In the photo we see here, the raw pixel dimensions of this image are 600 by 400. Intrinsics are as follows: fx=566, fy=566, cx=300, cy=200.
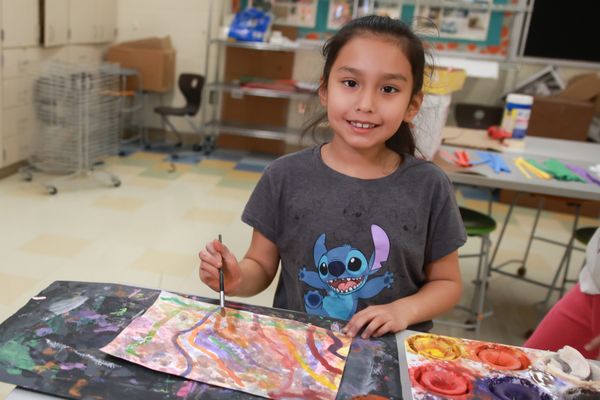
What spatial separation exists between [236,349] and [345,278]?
0.33m

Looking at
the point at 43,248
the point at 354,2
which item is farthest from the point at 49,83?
the point at 354,2

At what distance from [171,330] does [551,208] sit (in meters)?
4.07

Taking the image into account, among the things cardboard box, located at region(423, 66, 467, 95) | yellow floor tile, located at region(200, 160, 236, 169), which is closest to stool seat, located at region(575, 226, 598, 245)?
cardboard box, located at region(423, 66, 467, 95)

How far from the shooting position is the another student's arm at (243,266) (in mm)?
923

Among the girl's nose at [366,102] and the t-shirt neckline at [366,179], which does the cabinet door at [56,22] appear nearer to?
the t-shirt neckline at [366,179]

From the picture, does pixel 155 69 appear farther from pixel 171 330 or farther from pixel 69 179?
pixel 171 330

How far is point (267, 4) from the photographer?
497 cm

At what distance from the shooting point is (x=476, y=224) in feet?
7.42

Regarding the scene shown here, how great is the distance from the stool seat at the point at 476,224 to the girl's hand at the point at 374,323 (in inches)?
55.7

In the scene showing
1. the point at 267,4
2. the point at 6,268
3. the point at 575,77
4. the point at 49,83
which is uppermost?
the point at 267,4

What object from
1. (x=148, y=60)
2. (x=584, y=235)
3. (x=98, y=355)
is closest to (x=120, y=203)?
(x=148, y=60)

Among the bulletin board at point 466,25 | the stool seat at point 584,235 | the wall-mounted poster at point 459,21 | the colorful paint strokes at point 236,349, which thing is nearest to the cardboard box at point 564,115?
the bulletin board at point 466,25

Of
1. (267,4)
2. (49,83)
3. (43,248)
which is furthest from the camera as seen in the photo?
(267,4)

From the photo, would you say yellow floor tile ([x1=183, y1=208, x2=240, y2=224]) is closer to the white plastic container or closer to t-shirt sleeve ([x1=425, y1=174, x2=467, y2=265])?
the white plastic container
